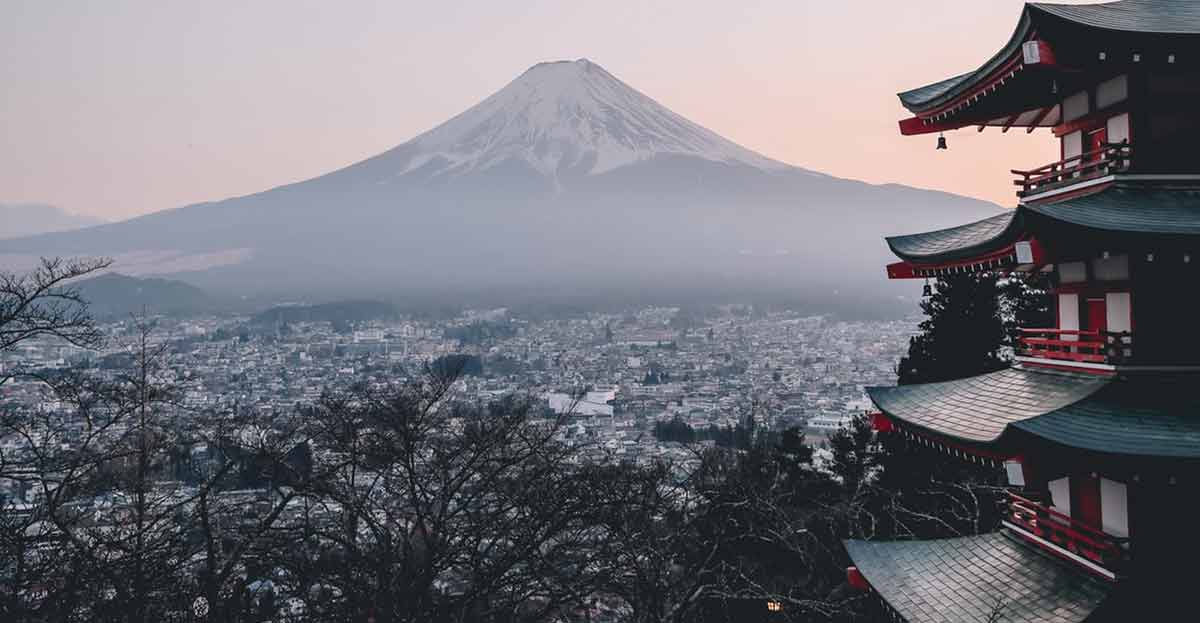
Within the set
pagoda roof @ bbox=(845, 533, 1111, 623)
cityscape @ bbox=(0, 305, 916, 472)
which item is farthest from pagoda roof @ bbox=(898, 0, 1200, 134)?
cityscape @ bbox=(0, 305, 916, 472)

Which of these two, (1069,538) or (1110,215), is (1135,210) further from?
Result: (1069,538)

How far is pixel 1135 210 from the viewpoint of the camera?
6.00 m

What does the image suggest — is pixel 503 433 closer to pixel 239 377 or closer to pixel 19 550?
pixel 19 550

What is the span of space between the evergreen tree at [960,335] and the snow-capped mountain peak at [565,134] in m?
87.6

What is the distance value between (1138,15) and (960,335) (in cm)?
1112

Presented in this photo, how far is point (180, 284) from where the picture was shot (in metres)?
71.6

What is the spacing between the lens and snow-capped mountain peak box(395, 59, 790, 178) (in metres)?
105

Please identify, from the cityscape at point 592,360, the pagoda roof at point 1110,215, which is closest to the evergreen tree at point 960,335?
the cityscape at point 592,360

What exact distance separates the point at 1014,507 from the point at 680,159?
97.6 meters

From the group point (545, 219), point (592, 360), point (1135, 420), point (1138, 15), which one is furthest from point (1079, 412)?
point (545, 219)

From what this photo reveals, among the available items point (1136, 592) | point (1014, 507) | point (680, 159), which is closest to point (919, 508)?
point (1014, 507)

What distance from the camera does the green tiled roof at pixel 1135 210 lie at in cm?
576

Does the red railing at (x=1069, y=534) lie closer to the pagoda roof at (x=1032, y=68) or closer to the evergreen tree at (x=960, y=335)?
the pagoda roof at (x=1032, y=68)

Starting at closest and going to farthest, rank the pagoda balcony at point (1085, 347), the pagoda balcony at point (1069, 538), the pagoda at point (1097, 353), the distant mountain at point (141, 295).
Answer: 1. the pagoda at point (1097, 353)
2. the pagoda balcony at point (1069, 538)
3. the pagoda balcony at point (1085, 347)
4. the distant mountain at point (141, 295)
